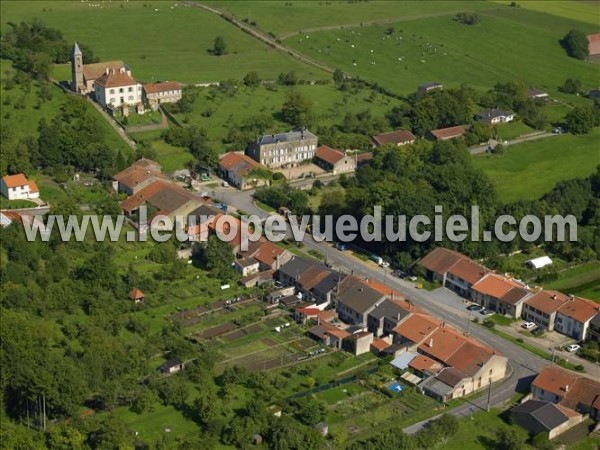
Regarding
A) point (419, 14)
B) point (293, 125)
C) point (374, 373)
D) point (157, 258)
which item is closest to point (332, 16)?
point (419, 14)

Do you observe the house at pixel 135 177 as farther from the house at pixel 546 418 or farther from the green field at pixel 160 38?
the house at pixel 546 418

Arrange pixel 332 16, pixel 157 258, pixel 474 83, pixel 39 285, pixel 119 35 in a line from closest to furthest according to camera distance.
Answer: pixel 39 285 → pixel 157 258 → pixel 474 83 → pixel 119 35 → pixel 332 16

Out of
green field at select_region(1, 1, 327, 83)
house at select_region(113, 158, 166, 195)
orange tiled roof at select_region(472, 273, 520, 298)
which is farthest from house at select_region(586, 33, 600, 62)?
orange tiled roof at select_region(472, 273, 520, 298)

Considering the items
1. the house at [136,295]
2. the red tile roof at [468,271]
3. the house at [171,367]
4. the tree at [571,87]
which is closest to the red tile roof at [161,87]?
the house at [136,295]

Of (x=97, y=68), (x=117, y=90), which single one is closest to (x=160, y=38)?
(x=97, y=68)

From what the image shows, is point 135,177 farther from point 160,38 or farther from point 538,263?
point 160,38

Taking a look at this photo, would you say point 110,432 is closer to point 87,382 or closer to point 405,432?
point 87,382
